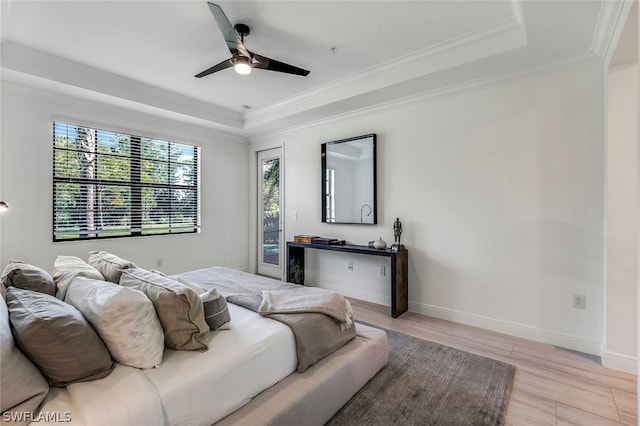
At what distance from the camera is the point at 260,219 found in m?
5.41

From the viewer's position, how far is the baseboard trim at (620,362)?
2164 millimetres

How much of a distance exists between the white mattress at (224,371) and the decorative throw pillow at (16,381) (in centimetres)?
34

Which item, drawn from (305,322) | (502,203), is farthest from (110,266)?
(502,203)

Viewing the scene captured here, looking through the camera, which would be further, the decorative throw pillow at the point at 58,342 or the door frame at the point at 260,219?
the door frame at the point at 260,219

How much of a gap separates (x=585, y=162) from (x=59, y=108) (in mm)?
5370

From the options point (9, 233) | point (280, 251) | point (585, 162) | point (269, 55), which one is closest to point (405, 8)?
point (269, 55)

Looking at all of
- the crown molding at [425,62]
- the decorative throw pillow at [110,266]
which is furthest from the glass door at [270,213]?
the decorative throw pillow at [110,266]

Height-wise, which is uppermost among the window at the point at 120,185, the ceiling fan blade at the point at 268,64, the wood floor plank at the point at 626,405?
the ceiling fan blade at the point at 268,64

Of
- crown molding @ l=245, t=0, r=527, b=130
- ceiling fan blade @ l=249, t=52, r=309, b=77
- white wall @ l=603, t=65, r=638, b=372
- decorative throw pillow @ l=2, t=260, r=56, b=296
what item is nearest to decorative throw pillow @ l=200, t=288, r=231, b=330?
decorative throw pillow @ l=2, t=260, r=56, b=296

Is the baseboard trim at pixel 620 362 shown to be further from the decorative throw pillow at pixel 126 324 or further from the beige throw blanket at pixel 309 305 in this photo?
the decorative throw pillow at pixel 126 324

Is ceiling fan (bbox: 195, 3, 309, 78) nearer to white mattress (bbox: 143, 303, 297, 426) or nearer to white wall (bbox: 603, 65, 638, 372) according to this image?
white mattress (bbox: 143, 303, 297, 426)

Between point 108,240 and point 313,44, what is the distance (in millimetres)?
3430

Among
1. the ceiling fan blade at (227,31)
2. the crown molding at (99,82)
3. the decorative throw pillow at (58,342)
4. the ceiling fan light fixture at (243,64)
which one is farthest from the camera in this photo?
the crown molding at (99,82)

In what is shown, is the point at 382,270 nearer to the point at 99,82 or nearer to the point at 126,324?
the point at 126,324
